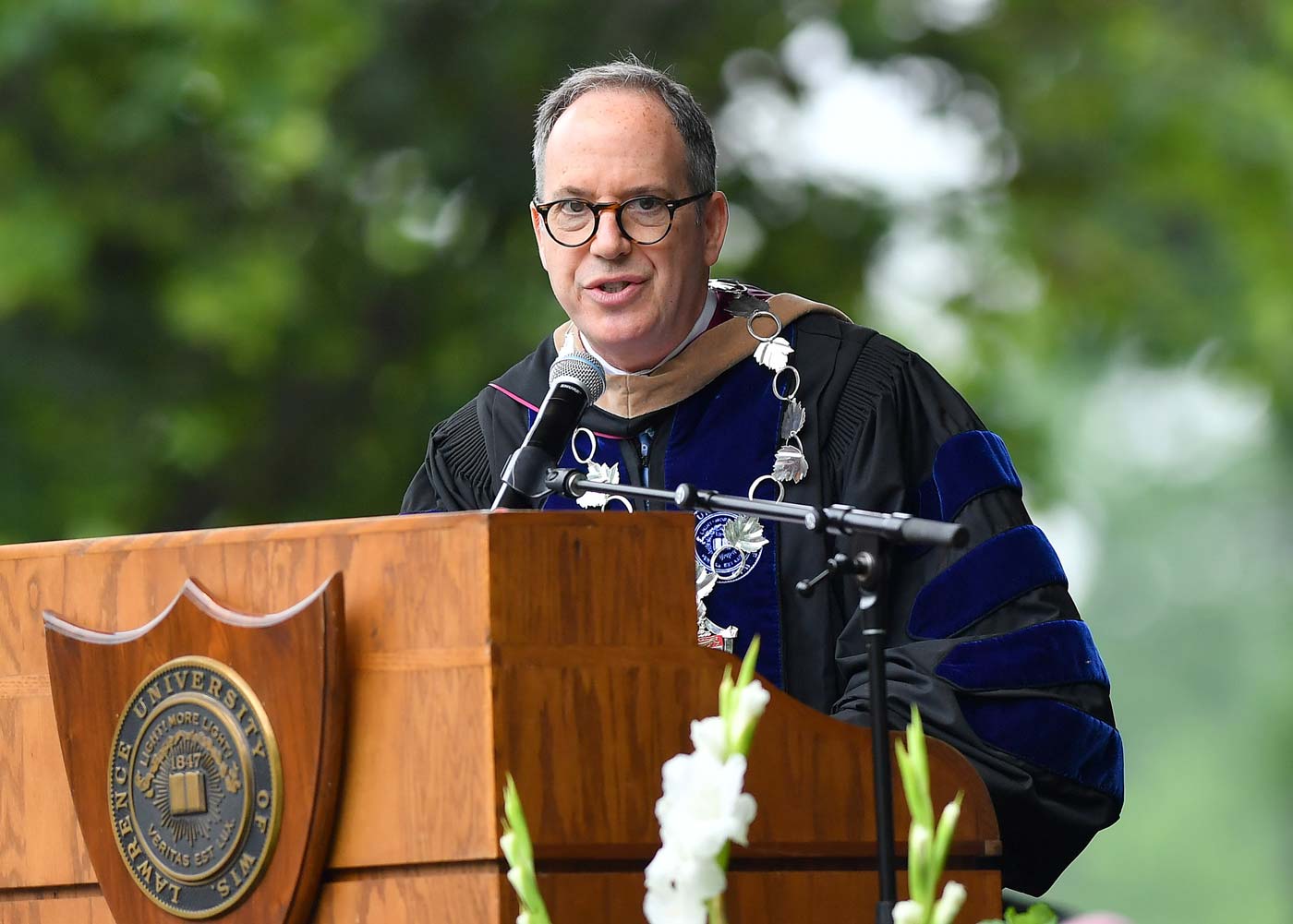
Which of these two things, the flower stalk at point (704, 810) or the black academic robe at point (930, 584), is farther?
the black academic robe at point (930, 584)

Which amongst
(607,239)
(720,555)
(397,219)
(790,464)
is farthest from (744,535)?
(397,219)

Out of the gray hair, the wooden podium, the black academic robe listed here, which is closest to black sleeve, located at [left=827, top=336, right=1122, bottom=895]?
the black academic robe

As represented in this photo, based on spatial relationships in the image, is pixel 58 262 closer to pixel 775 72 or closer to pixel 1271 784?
pixel 775 72

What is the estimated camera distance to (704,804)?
8.96ft

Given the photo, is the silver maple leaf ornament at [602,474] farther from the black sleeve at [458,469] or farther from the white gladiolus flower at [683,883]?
the white gladiolus flower at [683,883]

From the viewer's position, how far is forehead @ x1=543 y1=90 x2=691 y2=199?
4.23 metres

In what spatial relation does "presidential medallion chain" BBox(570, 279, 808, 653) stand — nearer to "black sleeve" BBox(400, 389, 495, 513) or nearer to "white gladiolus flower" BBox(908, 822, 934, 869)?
"black sleeve" BBox(400, 389, 495, 513)

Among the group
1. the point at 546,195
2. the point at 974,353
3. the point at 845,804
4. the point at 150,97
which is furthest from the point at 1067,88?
the point at 845,804

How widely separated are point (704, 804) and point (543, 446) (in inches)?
32.4

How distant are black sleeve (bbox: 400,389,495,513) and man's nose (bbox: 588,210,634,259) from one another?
51 cm

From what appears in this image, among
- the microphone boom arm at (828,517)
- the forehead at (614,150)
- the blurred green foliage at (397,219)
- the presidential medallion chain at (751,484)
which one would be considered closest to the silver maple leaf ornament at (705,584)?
the presidential medallion chain at (751,484)

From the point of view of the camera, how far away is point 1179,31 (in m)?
11.3

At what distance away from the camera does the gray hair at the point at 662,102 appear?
4.34m

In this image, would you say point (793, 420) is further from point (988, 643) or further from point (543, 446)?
point (543, 446)
